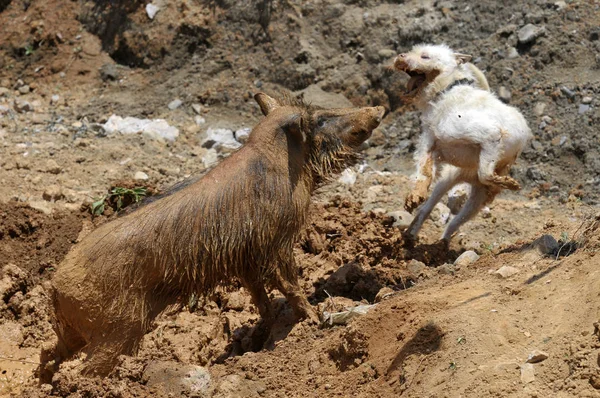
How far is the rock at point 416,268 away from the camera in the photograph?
7773 mm

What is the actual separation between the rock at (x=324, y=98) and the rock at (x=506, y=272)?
5632mm

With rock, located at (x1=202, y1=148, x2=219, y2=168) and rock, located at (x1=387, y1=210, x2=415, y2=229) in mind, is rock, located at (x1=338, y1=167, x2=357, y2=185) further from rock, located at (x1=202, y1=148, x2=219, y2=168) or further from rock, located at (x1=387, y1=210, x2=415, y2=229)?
rock, located at (x1=202, y1=148, x2=219, y2=168)

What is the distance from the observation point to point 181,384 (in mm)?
5938

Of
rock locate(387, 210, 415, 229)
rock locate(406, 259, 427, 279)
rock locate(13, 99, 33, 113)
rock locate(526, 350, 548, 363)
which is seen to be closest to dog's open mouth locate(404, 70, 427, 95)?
rock locate(387, 210, 415, 229)

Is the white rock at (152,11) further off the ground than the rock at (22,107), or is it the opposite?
the white rock at (152,11)

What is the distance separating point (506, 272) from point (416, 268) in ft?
5.06

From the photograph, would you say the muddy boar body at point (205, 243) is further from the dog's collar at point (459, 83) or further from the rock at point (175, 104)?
the rock at point (175, 104)

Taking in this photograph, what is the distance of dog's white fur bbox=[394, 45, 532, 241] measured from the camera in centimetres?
784

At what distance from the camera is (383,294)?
Result: 694 centimetres

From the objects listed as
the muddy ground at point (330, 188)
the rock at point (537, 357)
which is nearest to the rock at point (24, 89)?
the muddy ground at point (330, 188)

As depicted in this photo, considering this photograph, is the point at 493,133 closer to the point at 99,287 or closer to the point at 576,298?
the point at 576,298

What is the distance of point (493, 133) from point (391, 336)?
2.60m

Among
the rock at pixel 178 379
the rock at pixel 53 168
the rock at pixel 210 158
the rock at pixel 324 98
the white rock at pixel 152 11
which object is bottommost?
the rock at pixel 210 158

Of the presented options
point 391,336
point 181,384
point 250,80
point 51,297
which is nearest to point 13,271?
point 51,297
